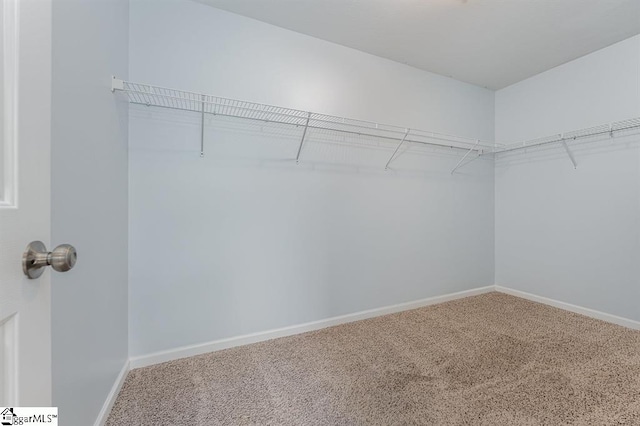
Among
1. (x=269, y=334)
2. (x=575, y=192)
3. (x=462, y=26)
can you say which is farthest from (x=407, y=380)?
(x=462, y=26)

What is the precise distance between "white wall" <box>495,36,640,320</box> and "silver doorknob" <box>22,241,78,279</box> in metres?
3.40

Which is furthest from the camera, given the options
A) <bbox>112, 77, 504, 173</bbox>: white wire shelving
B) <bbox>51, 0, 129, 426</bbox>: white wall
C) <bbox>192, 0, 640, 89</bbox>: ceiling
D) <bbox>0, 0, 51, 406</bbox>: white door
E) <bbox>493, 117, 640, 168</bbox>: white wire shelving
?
<bbox>493, 117, 640, 168</bbox>: white wire shelving

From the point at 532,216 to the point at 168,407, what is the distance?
3.42m

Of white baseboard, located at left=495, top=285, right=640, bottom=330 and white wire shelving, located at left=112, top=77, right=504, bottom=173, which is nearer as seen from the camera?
white wire shelving, located at left=112, top=77, right=504, bottom=173

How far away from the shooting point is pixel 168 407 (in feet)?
4.24

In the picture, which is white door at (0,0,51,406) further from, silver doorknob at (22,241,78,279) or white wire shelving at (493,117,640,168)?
white wire shelving at (493,117,640,168)

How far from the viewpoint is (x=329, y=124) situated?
2.17 metres

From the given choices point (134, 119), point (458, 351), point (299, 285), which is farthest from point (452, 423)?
point (134, 119)

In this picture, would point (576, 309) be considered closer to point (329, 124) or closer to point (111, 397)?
point (329, 124)

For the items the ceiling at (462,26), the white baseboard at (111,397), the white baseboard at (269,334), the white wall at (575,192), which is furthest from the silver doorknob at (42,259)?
the white wall at (575,192)

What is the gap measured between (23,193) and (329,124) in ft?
6.35

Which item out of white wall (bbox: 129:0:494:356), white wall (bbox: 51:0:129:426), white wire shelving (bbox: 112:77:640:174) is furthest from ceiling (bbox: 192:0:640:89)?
white wall (bbox: 51:0:129:426)

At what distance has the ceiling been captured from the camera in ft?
5.80

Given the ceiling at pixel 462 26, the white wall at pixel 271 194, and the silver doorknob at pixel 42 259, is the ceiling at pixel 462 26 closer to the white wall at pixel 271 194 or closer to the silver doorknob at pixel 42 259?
the white wall at pixel 271 194
